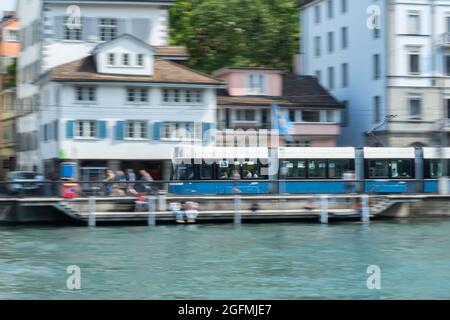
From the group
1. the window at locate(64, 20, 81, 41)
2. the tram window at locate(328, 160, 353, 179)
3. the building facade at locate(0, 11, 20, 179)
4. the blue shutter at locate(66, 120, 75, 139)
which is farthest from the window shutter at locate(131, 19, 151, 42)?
the tram window at locate(328, 160, 353, 179)

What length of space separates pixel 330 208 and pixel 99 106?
1634cm

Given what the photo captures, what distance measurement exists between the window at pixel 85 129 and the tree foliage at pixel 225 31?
1645 centimetres

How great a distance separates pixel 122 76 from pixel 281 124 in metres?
9.64

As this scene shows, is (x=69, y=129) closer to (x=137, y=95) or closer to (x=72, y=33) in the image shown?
(x=137, y=95)

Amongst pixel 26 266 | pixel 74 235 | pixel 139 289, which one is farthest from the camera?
pixel 74 235

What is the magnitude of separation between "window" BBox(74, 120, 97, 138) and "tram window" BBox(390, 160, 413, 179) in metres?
16.7

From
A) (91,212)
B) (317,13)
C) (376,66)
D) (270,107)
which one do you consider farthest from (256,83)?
(91,212)

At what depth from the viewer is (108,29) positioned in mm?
56344

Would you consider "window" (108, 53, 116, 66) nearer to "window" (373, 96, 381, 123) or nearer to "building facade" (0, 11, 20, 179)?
"window" (373, 96, 381, 123)

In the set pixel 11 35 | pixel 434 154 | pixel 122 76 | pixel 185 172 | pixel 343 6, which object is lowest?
pixel 185 172

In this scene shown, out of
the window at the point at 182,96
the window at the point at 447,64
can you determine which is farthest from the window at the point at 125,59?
the window at the point at 447,64

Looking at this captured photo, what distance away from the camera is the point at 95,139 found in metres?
52.0
